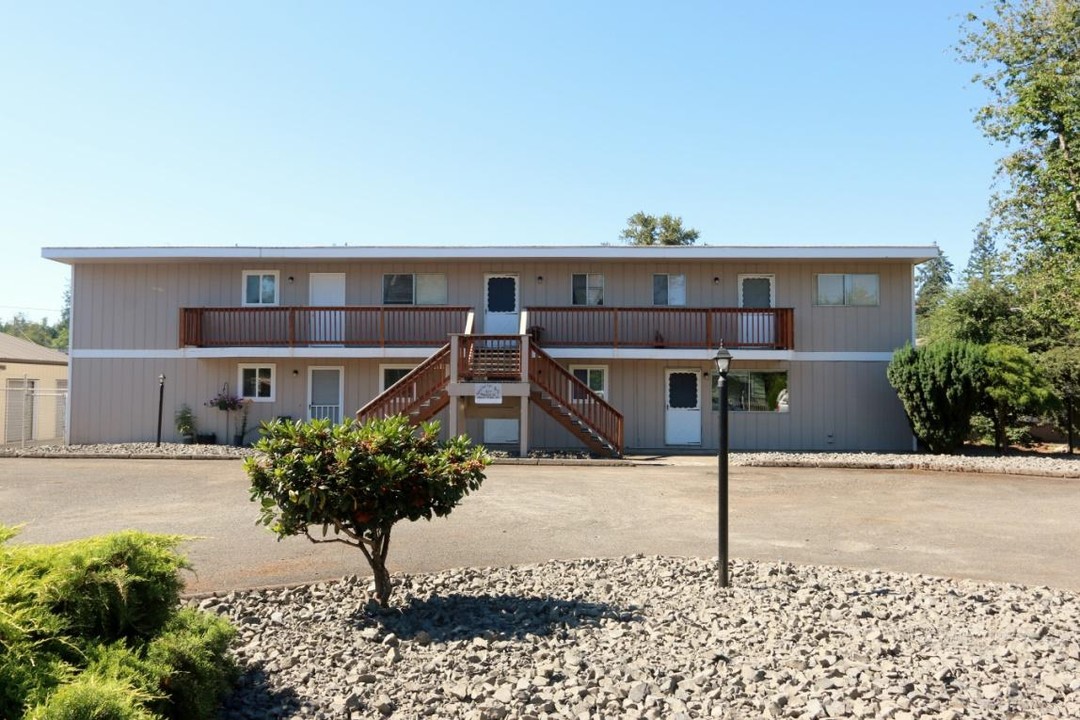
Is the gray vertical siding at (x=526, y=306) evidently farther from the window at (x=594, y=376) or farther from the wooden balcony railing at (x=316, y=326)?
the wooden balcony railing at (x=316, y=326)

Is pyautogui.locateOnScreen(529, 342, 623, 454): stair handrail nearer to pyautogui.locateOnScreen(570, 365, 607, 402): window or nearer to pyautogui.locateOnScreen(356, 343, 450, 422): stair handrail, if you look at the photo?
pyautogui.locateOnScreen(356, 343, 450, 422): stair handrail

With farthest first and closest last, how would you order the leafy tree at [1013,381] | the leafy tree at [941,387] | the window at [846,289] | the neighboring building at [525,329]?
1. the window at [846,289]
2. the neighboring building at [525,329]
3. the leafy tree at [941,387]
4. the leafy tree at [1013,381]

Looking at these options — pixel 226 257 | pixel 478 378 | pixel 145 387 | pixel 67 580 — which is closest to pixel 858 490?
pixel 478 378

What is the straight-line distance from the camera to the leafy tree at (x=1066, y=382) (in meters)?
17.5

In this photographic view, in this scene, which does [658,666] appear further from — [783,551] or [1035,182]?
[1035,182]

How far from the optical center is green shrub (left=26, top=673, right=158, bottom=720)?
2.49 meters

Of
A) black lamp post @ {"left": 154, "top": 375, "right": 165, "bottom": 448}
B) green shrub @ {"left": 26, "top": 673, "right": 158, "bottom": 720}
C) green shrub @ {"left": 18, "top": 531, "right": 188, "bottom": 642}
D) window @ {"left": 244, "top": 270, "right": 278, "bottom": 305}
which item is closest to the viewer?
green shrub @ {"left": 26, "top": 673, "right": 158, "bottom": 720}

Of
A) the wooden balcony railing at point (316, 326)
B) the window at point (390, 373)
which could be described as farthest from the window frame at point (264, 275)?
the window at point (390, 373)

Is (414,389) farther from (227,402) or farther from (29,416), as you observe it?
(29,416)

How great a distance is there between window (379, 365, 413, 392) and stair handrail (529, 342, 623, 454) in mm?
4172

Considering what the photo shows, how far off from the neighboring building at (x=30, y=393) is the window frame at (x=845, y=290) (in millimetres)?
20966

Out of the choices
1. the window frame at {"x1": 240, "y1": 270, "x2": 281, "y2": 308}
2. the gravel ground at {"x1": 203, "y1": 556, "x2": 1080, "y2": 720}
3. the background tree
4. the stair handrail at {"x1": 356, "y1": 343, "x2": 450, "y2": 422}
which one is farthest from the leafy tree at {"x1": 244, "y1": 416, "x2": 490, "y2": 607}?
the background tree

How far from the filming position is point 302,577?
594 centimetres

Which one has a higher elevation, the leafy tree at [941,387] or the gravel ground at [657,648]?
the leafy tree at [941,387]
